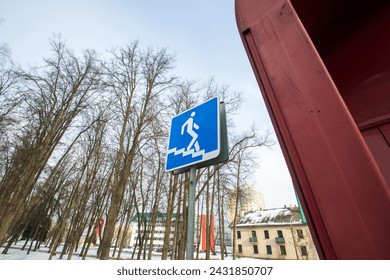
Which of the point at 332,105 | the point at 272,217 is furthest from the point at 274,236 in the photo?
the point at 332,105

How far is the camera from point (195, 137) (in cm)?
182

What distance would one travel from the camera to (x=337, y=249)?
576mm

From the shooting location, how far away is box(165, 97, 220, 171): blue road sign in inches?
64.2

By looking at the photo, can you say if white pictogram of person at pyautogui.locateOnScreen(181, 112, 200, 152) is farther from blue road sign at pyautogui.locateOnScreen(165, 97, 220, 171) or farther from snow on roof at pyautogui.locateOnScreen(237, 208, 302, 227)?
snow on roof at pyautogui.locateOnScreen(237, 208, 302, 227)

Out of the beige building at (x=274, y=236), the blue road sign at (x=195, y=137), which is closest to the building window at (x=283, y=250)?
the beige building at (x=274, y=236)

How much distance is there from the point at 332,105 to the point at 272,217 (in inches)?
1840

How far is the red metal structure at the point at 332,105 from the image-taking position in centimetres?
57

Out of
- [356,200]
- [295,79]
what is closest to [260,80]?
[295,79]

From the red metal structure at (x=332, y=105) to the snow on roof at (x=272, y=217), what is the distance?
41.4 metres

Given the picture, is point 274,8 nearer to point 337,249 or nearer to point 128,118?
point 337,249

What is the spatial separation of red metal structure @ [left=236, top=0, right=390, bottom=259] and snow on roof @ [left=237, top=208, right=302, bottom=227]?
136 ft
